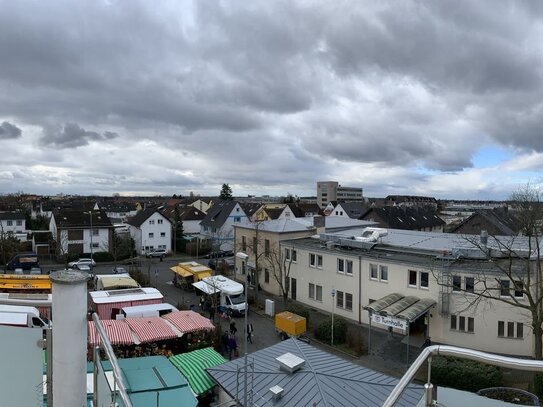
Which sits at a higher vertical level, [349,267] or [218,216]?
[218,216]

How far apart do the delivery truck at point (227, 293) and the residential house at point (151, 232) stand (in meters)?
28.3

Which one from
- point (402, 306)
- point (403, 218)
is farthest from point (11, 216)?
point (402, 306)

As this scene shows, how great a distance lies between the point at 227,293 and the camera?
1093 inches

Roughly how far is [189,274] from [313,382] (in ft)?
73.1

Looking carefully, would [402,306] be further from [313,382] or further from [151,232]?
[151,232]

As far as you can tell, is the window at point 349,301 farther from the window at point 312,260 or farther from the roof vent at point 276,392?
the roof vent at point 276,392

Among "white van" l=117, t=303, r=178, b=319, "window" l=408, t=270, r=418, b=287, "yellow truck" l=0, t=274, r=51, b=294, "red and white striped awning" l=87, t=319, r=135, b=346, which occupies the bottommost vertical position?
"white van" l=117, t=303, r=178, b=319

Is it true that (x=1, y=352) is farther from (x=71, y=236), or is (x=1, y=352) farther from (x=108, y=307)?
(x=71, y=236)

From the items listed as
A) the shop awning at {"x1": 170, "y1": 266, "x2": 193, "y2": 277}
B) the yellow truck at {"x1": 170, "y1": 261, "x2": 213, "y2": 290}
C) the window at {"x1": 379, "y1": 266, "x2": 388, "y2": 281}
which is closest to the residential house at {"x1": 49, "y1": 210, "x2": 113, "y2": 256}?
the yellow truck at {"x1": 170, "y1": 261, "x2": 213, "y2": 290}

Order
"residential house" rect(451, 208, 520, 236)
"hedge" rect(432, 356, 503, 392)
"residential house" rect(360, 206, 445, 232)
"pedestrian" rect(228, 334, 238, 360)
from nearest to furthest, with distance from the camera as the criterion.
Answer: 1. "hedge" rect(432, 356, 503, 392)
2. "pedestrian" rect(228, 334, 238, 360)
3. "residential house" rect(451, 208, 520, 236)
4. "residential house" rect(360, 206, 445, 232)

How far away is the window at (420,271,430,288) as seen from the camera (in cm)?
2400

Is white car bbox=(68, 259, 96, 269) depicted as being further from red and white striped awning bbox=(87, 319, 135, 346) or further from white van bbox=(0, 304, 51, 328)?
white van bbox=(0, 304, 51, 328)

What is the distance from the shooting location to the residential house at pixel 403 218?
6300 centimetres

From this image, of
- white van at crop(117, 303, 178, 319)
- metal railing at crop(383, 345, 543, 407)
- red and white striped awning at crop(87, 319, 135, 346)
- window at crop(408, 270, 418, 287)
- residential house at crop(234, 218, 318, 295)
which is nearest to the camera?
metal railing at crop(383, 345, 543, 407)
